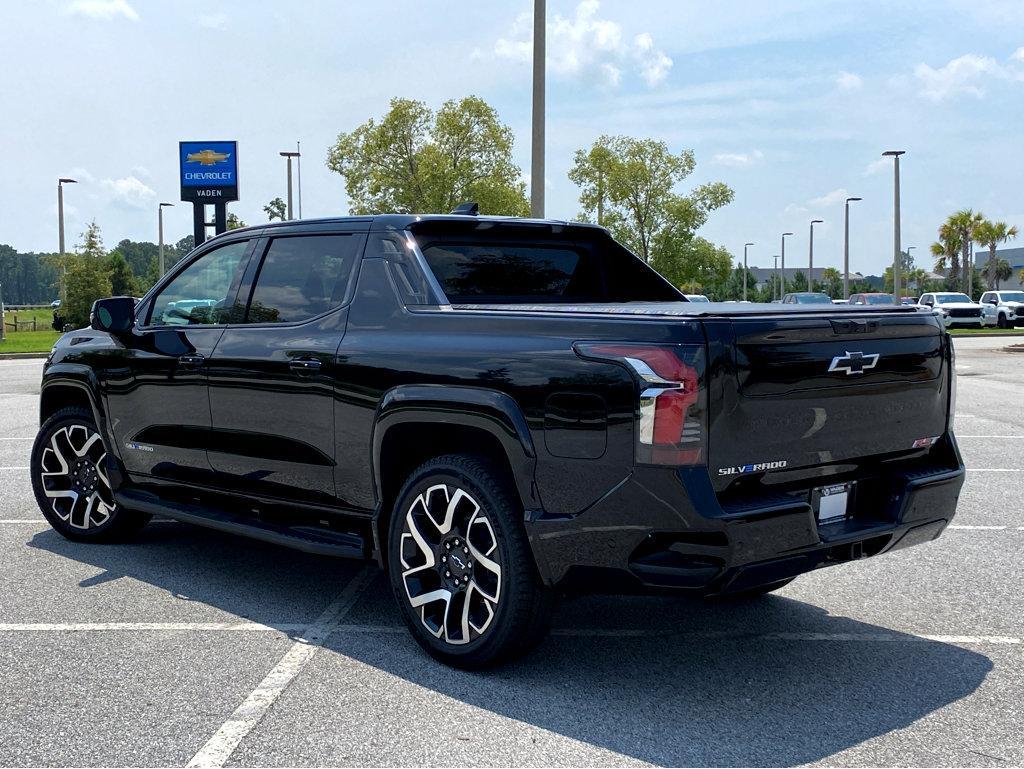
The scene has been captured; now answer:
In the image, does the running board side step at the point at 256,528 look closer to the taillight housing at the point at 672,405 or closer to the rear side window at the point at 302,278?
the rear side window at the point at 302,278

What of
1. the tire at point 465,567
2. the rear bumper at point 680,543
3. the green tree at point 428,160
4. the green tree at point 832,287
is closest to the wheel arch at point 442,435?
the tire at point 465,567

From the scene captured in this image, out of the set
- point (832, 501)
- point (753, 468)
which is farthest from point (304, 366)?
point (832, 501)

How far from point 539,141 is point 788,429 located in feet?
36.7

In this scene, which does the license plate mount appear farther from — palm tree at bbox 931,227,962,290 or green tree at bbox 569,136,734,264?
palm tree at bbox 931,227,962,290

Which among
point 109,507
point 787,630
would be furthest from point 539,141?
point 787,630

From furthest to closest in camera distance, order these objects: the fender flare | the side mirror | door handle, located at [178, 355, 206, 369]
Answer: the side mirror < door handle, located at [178, 355, 206, 369] < the fender flare

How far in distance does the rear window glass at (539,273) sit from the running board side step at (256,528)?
1.20 m

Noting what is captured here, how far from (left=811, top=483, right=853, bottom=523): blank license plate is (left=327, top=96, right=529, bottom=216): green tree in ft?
139

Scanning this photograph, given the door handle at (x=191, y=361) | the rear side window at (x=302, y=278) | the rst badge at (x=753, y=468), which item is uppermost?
the rear side window at (x=302, y=278)

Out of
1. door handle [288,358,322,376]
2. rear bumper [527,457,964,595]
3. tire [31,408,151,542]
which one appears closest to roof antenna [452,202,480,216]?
door handle [288,358,322,376]

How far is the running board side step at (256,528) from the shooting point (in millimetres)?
4945

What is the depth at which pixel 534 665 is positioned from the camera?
450cm

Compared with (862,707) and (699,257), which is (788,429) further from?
(699,257)

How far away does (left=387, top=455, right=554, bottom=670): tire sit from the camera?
4.21 meters
